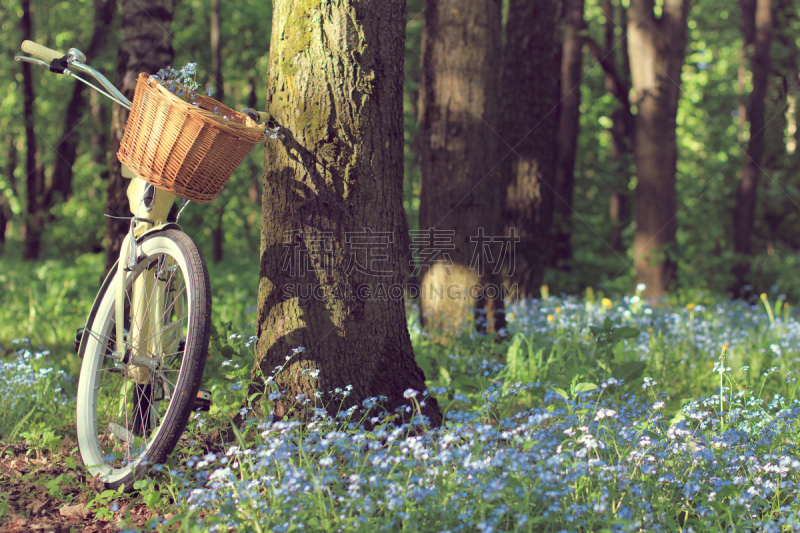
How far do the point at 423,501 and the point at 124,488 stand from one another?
50.4 inches

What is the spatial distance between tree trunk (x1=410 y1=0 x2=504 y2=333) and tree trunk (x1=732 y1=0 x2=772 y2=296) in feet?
20.8

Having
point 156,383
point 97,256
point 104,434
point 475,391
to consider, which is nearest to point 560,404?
point 475,391

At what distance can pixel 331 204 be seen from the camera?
2746 millimetres

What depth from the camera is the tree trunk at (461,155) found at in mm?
4777

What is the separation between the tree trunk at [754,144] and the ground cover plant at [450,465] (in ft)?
21.5

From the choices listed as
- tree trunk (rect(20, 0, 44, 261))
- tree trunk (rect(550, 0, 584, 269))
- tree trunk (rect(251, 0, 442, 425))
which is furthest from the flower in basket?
tree trunk (rect(20, 0, 44, 261))

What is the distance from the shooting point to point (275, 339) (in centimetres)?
281

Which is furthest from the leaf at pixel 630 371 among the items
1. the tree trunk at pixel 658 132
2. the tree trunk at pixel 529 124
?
the tree trunk at pixel 658 132

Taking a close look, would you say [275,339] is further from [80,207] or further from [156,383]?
[80,207]

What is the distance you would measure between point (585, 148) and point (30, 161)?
1221 cm

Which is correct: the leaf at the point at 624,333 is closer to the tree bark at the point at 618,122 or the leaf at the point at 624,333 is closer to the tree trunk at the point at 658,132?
the tree trunk at the point at 658,132

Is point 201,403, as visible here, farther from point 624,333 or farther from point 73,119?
point 73,119

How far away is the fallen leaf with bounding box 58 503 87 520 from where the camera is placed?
93.2 inches

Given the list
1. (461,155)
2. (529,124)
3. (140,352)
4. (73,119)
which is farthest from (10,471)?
(73,119)
